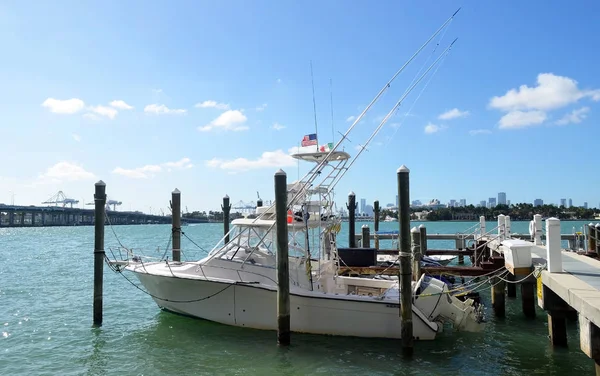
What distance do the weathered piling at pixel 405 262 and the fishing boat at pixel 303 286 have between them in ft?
1.95

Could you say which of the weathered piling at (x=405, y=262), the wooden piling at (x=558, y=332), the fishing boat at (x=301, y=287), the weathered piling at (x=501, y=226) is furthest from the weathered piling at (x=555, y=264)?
the weathered piling at (x=501, y=226)

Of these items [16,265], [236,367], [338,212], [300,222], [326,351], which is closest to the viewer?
[236,367]

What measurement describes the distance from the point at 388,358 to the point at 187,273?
19.6 ft

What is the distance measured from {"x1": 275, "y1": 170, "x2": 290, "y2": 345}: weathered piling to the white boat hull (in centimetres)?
91

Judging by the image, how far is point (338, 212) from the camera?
48.0 ft

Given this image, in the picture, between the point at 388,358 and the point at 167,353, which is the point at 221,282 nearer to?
the point at 167,353

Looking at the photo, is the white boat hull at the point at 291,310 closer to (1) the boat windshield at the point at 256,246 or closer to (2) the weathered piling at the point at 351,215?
(1) the boat windshield at the point at 256,246

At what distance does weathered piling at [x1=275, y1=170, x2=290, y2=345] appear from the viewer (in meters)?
11.2

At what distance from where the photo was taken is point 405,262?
1078 centimetres

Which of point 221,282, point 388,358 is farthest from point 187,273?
point 388,358

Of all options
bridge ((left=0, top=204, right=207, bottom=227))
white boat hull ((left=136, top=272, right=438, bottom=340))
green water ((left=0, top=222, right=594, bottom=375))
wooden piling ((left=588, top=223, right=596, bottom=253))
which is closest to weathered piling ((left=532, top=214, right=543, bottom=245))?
wooden piling ((left=588, top=223, right=596, bottom=253))

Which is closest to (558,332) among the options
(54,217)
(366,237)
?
(366,237)

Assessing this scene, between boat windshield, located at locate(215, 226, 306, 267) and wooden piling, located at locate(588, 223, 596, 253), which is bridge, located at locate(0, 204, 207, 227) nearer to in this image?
boat windshield, located at locate(215, 226, 306, 267)

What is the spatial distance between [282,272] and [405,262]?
2.90 metres
